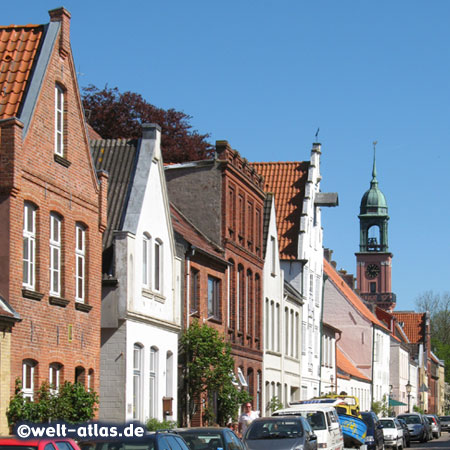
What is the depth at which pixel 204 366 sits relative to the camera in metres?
34.3

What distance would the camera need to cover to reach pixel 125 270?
93.4ft

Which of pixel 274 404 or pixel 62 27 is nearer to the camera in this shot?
pixel 62 27

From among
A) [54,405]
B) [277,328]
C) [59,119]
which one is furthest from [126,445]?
[277,328]

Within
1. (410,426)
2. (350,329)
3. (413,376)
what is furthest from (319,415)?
(413,376)

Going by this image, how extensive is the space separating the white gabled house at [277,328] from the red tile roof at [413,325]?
258ft

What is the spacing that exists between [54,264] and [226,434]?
646 centimetres

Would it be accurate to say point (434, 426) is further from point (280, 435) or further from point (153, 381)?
point (280, 435)

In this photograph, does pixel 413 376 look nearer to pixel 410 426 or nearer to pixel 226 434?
pixel 410 426

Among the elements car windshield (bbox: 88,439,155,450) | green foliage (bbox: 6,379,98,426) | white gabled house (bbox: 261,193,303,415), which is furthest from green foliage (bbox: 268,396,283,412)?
car windshield (bbox: 88,439,155,450)

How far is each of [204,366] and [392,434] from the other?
14.7 meters

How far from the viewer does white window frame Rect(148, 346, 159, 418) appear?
31.2m

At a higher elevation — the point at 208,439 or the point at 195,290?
the point at 195,290

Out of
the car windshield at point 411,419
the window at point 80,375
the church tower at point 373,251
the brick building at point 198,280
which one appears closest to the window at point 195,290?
the brick building at point 198,280

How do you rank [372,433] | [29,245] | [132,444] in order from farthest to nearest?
[372,433]
[29,245]
[132,444]
